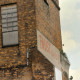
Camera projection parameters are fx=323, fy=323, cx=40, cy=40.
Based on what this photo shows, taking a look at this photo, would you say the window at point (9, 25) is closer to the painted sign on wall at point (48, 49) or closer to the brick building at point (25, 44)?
the brick building at point (25, 44)

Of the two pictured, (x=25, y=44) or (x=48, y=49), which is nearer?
(x=25, y=44)

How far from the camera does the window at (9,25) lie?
1802 centimetres

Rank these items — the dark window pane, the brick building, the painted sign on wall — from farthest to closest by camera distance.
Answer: the dark window pane < the painted sign on wall < the brick building

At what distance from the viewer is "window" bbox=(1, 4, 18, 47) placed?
59.1 ft

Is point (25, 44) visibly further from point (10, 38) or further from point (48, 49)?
point (48, 49)

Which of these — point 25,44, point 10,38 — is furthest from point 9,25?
point 25,44

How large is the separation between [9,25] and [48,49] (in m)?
2.62

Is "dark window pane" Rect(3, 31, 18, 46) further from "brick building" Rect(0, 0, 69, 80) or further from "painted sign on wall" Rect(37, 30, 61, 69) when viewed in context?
"painted sign on wall" Rect(37, 30, 61, 69)

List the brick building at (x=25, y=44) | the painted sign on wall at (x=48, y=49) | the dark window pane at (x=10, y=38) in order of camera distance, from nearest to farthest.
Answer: the brick building at (x=25, y=44) < the painted sign on wall at (x=48, y=49) < the dark window pane at (x=10, y=38)

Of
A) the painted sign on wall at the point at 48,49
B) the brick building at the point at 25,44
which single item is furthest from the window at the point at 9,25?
the painted sign on wall at the point at 48,49

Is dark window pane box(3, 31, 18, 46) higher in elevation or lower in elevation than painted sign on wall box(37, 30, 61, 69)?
higher

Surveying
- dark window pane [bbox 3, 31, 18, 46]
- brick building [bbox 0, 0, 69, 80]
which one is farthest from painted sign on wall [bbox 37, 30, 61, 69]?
dark window pane [bbox 3, 31, 18, 46]

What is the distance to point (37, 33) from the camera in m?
17.5

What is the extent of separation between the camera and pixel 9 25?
1819 cm
